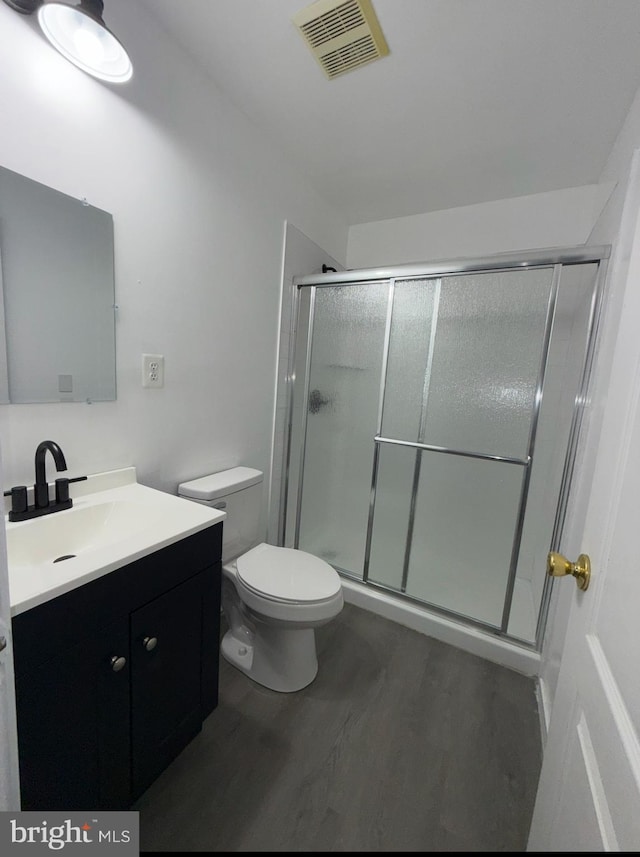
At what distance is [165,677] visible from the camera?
99cm

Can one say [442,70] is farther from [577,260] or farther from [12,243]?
[12,243]

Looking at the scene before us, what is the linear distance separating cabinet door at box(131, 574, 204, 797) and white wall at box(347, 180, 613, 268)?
6.20ft

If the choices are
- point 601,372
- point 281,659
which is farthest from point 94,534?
point 601,372

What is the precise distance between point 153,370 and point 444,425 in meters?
1.42

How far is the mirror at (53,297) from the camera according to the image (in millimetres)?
958

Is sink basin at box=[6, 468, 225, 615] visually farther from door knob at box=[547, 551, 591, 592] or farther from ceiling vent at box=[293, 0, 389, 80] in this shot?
ceiling vent at box=[293, 0, 389, 80]

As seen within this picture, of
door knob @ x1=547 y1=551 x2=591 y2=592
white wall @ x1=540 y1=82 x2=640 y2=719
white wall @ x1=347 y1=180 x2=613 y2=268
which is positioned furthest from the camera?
white wall @ x1=347 y1=180 x2=613 y2=268

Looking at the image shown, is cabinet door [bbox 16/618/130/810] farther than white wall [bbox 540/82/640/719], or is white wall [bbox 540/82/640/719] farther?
white wall [bbox 540/82/640/719]

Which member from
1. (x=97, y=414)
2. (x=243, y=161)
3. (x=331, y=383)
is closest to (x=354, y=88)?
(x=243, y=161)

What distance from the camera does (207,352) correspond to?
1588mm

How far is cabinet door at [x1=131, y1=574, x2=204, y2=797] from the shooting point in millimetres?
919

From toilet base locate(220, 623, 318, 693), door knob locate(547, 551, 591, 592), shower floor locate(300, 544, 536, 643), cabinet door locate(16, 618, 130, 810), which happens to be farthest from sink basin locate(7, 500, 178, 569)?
shower floor locate(300, 544, 536, 643)

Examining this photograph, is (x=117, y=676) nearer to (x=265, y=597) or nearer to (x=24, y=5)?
(x=265, y=597)

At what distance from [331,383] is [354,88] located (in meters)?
1.36
